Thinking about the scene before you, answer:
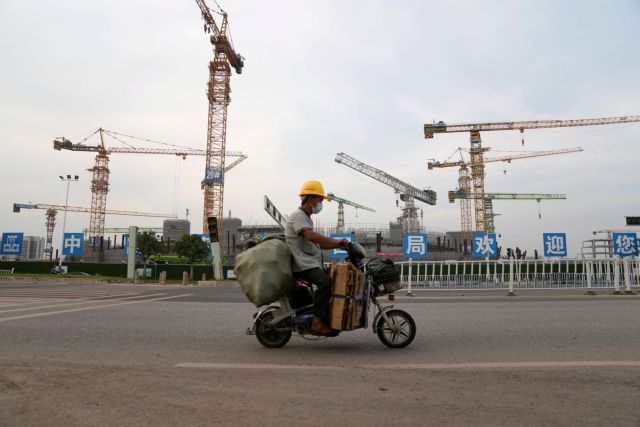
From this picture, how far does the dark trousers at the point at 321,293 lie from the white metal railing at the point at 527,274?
32.9 feet

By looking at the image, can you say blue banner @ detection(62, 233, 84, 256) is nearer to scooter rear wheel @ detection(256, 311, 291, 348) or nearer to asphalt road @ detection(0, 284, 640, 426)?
asphalt road @ detection(0, 284, 640, 426)

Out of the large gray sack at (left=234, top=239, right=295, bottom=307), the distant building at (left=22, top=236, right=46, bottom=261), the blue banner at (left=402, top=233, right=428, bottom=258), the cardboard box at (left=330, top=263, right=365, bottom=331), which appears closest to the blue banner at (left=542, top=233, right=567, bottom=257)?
the blue banner at (left=402, top=233, right=428, bottom=258)

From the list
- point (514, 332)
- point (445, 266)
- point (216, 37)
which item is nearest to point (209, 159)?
point (216, 37)

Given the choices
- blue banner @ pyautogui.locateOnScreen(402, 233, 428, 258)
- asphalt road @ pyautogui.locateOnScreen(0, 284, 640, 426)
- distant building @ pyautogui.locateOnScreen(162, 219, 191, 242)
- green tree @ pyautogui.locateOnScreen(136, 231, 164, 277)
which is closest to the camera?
asphalt road @ pyautogui.locateOnScreen(0, 284, 640, 426)

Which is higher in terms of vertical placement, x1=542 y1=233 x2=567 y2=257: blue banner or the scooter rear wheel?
x1=542 y1=233 x2=567 y2=257: blue banner

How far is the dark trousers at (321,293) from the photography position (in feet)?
14.2

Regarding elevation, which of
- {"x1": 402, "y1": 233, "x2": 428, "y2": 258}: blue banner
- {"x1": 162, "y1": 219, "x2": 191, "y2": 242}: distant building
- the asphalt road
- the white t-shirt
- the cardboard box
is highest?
{"x1": 162, "y1": 219, "x2": 191, "y2": 242}: distant building

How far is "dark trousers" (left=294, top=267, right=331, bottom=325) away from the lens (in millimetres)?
4332

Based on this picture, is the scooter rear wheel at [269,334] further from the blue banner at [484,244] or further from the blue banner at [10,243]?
the blue banner at [10,243]

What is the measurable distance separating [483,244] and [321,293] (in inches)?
689

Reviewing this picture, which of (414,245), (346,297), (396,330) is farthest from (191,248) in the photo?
(346,297)

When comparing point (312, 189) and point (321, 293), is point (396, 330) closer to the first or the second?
point (321, 293)

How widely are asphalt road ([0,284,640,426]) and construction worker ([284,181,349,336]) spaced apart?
1.41 ft

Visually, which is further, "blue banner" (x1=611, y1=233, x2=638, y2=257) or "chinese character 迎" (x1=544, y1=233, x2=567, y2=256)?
"chinese character 迎" (x1=544, y1=233, x2=567, y2=256)
